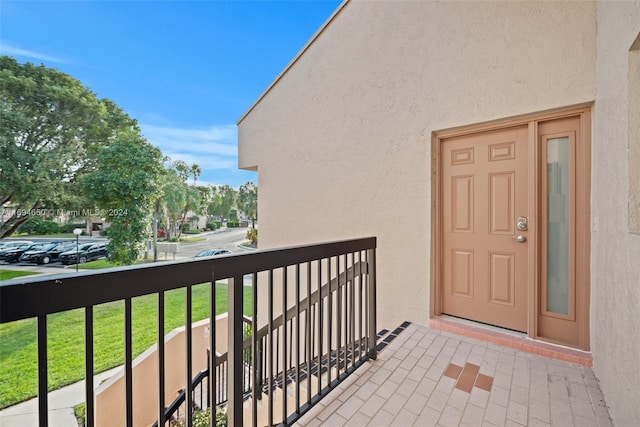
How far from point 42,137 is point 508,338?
39.1ft

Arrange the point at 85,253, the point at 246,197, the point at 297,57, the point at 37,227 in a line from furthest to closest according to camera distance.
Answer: the point at 246,197, the point at 85,253, the point at 37,227, the point at 297,57

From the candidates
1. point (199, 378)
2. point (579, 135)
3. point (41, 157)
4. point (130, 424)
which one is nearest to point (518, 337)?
point (579, 135)

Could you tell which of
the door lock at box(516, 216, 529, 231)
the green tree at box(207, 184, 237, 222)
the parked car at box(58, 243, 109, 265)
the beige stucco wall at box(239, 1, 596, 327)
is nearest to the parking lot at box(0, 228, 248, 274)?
the parked car at box(58, 243, 109, 265)

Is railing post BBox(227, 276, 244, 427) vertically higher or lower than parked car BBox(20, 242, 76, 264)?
higher

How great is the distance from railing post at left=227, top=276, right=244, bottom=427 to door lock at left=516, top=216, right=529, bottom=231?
2.51 meters

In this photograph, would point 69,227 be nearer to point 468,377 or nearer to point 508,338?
point 468,377

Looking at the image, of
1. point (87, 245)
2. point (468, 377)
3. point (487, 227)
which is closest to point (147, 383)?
point (468, 377)

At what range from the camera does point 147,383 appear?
5070mm

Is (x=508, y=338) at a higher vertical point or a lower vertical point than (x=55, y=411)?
higher

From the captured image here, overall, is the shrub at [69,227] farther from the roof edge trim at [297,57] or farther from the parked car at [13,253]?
the roof edge trim at [297,57]

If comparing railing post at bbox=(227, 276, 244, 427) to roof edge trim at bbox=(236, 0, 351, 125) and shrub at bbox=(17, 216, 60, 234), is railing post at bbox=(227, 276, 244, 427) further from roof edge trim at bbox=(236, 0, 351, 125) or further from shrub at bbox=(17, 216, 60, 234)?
shrub at bbox=(17, 216, 60, 234)

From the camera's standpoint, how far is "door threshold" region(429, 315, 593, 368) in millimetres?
2072

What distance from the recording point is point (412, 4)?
2.88 metres

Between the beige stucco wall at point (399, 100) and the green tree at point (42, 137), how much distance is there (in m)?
7.17
